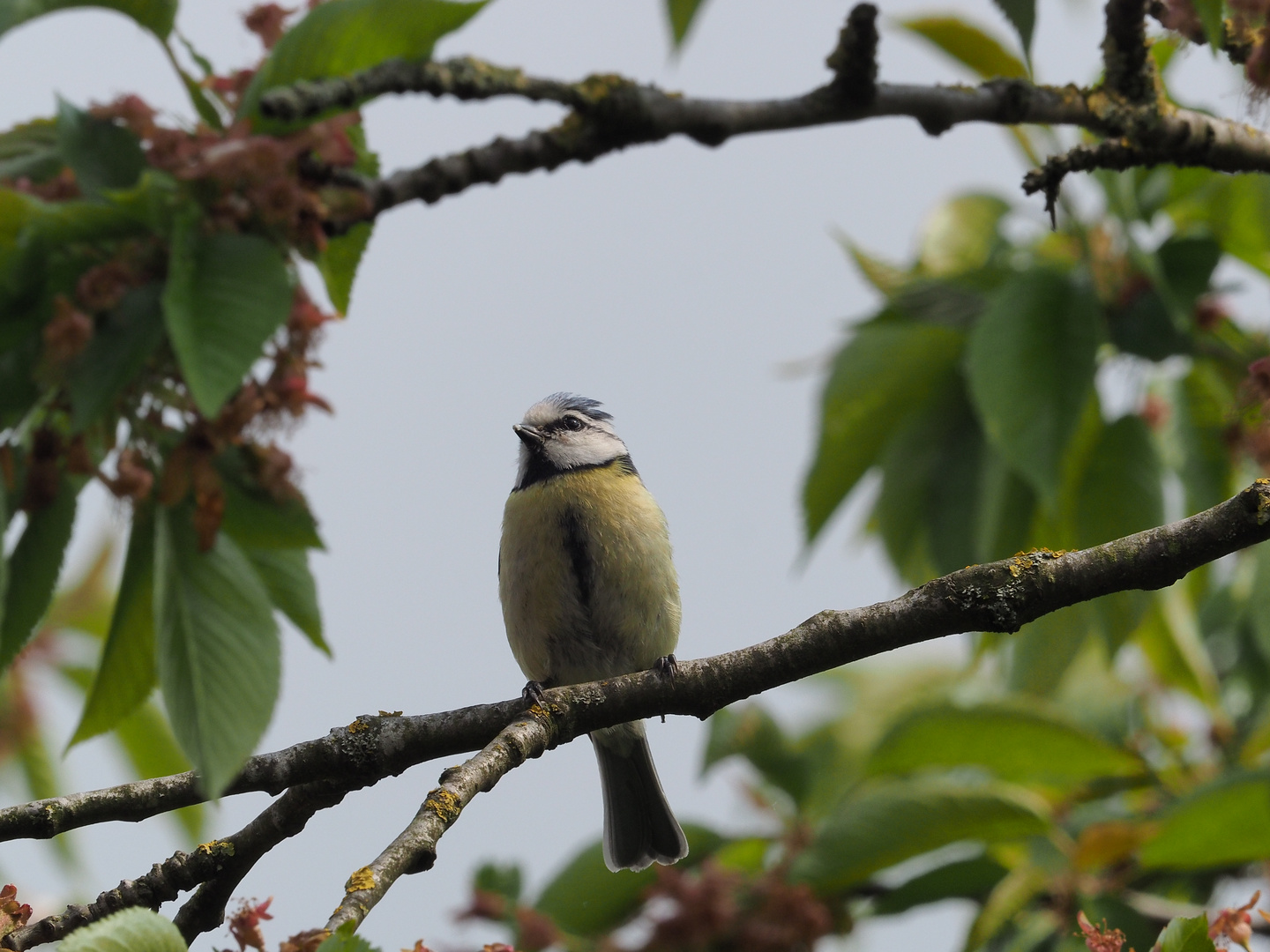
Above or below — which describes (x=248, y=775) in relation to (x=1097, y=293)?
below

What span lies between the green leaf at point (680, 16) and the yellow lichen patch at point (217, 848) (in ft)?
6.44

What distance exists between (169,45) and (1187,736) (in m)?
4.56

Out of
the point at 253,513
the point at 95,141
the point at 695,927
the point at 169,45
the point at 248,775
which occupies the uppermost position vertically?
the point at 169,45

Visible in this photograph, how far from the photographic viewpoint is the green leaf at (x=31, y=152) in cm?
277

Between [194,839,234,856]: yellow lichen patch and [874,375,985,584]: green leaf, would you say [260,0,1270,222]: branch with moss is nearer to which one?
[194,839,234,856]: yellow lichen patch

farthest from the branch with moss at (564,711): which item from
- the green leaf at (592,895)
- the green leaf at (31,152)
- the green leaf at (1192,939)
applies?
the green leaf at (592,895)

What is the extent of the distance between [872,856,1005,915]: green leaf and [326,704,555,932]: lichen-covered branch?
2.58m

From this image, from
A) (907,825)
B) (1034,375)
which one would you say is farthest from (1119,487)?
(907,825)

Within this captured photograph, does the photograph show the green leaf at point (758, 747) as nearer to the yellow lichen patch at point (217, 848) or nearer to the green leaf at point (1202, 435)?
the green leaf at point (1202, 435)

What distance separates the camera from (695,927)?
4.50m

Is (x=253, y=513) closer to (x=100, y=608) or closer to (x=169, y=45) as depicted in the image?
(x=169, y=45)

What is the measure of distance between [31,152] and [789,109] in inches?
65.7

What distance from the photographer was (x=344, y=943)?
148cm

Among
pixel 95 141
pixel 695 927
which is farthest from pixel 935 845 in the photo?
pixel 95 141
